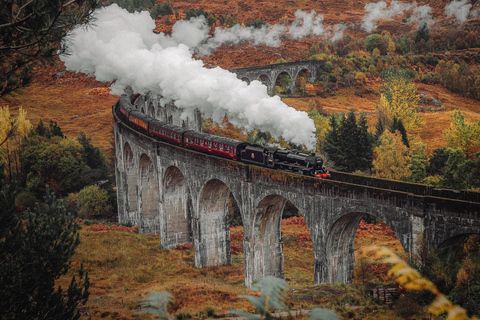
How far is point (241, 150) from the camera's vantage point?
92.8 feet

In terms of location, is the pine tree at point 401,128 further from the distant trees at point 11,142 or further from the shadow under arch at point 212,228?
the distant trees at point 11,142

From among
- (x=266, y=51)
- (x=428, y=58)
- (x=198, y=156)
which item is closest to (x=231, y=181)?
(x=198, y=156)

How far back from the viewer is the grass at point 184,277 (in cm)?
2142

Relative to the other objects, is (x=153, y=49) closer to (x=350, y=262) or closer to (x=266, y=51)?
(x=350, y=262)

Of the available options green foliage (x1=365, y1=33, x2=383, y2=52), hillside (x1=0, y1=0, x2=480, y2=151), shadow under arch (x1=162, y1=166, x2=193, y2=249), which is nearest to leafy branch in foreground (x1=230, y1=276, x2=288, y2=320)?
shadow under arch (x1=162, y1=166, x2=193, y2=249)

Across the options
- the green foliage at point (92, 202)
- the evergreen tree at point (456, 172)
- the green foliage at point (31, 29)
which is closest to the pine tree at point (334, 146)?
the evergreen tree at point (456, 172)

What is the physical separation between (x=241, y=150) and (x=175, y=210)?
12.4 meters

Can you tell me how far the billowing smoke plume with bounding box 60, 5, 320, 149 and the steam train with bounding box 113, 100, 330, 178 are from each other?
3.18 m

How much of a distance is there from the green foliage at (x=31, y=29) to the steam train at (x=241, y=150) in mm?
15222

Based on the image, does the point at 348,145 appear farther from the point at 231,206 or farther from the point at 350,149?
the point at 231,206

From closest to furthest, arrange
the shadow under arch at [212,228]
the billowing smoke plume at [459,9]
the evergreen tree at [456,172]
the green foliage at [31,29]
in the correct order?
the green foliage at [31,29], the shadow under arch at [212,228], the evergreen tree at [456,172], the billowing smoke plume at [459,9]

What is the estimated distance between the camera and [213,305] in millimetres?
23281

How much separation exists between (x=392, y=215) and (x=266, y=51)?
359 feet

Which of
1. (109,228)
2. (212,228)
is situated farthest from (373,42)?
(212,228)
